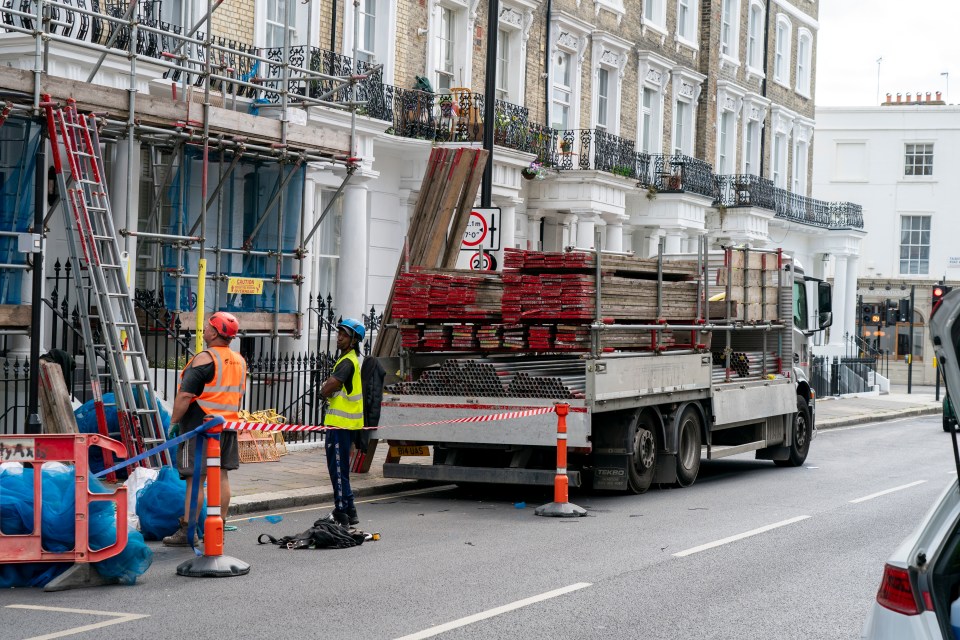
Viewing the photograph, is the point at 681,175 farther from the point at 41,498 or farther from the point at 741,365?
the point at 41,498

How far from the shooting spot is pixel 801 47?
138ft

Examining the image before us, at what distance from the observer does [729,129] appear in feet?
121

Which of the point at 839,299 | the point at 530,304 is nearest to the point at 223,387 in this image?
the point at 530,304

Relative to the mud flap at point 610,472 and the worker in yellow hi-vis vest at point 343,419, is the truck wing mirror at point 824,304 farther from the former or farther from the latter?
the worker in yellow hi-vis vest at point 343,419

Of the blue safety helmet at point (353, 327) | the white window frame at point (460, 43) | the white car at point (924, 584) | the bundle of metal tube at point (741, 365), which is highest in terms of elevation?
the white window frame at point (460, 43)

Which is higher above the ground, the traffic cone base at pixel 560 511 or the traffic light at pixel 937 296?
the traffic light at pixel 937 296

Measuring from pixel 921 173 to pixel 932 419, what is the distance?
26.7 metres


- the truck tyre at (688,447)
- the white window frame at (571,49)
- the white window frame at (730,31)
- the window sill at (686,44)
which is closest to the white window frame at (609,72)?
the white window frame at (571,49)

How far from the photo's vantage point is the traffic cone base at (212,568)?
8766 millimetres

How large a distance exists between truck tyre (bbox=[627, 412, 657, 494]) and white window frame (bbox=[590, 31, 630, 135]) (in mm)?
16575

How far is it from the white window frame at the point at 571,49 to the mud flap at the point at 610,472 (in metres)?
15.6

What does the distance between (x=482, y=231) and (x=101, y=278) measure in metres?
5.22

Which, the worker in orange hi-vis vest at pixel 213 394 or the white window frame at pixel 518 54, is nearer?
the worker in orange hi-vis vest at pixel 213 394

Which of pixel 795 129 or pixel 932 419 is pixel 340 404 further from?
pixel 795 129
